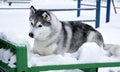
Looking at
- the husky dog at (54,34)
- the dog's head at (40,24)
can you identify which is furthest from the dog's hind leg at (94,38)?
the dog's head at (40,24)

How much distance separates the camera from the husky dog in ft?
12.6

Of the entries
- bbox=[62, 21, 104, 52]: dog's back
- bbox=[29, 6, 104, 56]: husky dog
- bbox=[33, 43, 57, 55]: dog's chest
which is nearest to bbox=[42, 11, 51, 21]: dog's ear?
bbox=[29, 6, 104, 56]: husky dog

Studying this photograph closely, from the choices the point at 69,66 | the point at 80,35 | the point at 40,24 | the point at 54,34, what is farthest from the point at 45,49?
the point at 69,66

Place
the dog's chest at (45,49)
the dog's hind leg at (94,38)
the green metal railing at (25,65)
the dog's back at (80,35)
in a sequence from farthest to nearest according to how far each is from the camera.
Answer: the dog's hind leg at (94,38), the dog's back at (80,35), the dog's chest at (45,49), the green metal railing at (25,65)

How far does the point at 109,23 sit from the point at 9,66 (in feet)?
23.7

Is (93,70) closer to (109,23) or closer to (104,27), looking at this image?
(104,27)

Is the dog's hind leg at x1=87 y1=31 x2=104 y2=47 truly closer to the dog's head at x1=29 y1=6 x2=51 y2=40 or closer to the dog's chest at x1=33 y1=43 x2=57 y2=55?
the dog's chest at x1=33 y1=43 x2=57 y2=55

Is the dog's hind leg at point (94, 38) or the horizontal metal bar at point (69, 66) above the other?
the horizontal metal bar at point (69, 66)

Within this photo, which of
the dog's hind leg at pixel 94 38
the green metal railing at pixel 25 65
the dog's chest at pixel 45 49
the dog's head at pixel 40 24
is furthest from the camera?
the dog's hind leg at pixel 94 38

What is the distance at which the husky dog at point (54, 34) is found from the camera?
3.83m

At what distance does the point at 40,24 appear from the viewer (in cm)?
381

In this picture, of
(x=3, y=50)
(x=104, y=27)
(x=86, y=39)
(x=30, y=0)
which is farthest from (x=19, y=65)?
(x=30, y=0)

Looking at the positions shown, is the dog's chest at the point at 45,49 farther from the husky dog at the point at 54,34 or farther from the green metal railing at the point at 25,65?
the green metal railing at the point at 25,65

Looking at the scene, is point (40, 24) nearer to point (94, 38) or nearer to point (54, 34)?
point (54, 34)
